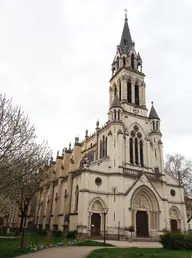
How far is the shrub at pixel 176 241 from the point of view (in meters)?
17.3

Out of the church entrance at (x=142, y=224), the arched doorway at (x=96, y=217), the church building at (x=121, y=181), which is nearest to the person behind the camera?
the arched doorway at (x=96, y=217)

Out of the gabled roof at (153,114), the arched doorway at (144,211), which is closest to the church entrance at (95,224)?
the arched doorway at (144,211)

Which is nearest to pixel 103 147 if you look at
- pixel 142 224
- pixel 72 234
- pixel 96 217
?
pixel 96 217

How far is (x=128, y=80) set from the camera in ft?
138

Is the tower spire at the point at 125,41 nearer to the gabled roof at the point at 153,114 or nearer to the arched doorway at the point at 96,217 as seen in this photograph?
the gabled roof at the point at 153,114

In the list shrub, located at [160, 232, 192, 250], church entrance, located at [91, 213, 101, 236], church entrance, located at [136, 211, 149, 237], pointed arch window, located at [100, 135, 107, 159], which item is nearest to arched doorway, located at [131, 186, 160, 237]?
church entrance, located at [136, 211, 149, 237]

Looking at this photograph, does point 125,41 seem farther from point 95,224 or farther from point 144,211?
point 95,224

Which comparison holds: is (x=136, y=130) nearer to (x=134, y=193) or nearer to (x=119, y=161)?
(x=119, y=161)

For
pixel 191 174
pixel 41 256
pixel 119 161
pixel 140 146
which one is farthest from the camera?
pixel 191 174

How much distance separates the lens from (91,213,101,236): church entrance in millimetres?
28519

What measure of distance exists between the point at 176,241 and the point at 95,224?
45.3 feet

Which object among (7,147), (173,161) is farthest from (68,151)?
(7,147)

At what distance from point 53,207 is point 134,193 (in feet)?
48.4

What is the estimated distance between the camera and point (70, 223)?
30.4 meters
